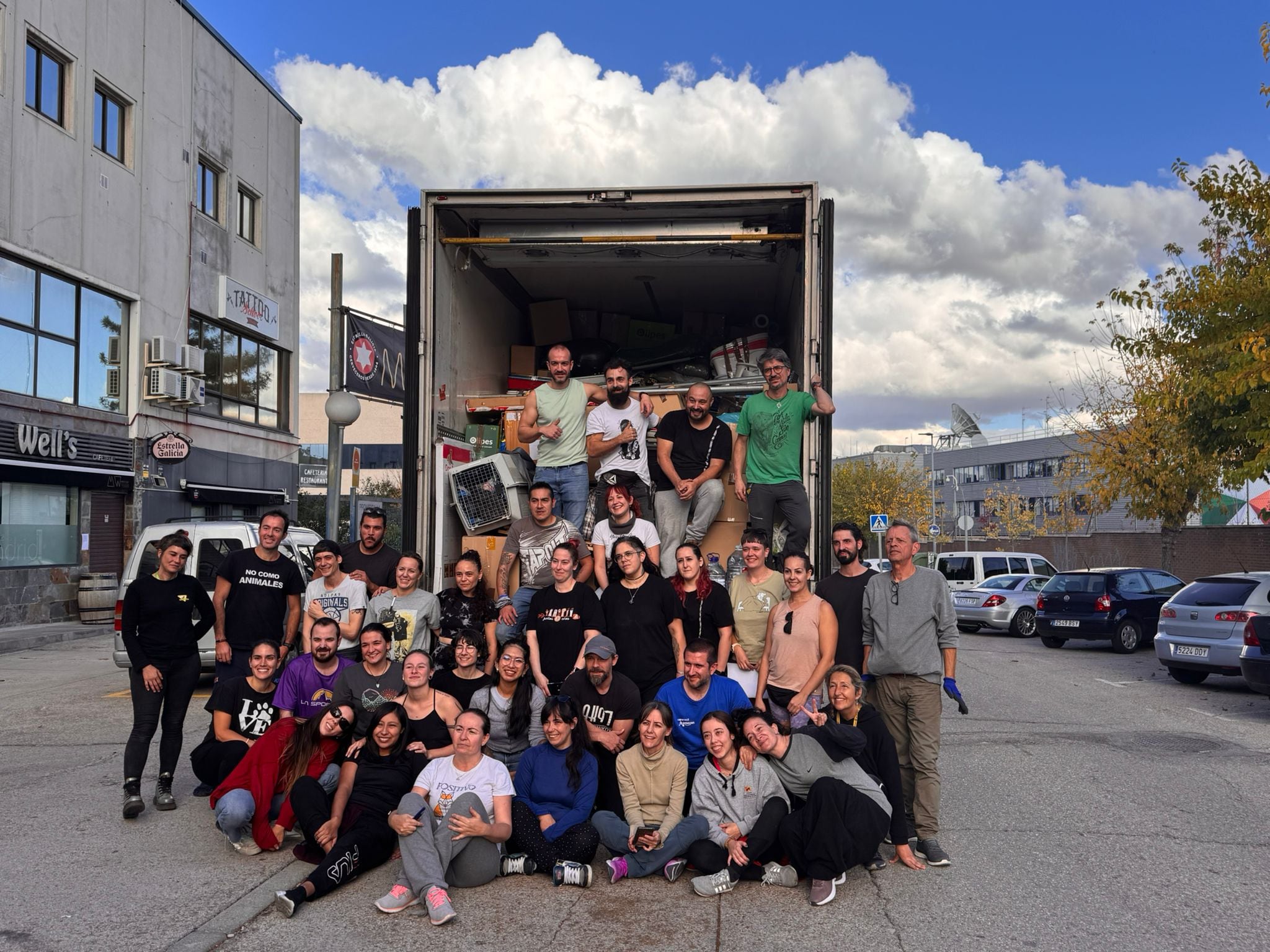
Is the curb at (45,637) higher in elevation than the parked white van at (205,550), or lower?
lower

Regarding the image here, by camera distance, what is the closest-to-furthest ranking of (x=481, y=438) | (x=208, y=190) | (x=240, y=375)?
(x=481, y=438), (x=208, y=190), (x=240, y=375)

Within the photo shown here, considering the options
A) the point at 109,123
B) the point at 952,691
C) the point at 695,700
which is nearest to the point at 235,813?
the point at 695,700

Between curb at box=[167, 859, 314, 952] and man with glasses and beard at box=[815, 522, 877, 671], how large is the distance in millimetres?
3298

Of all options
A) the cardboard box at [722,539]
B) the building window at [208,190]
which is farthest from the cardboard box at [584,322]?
the building window at [208,190]

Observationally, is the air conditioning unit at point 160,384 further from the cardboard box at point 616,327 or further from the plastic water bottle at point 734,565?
the plastic water bottle at point 734,565

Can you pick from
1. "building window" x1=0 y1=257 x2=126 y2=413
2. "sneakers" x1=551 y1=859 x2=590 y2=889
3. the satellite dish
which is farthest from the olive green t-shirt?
the satellite dish

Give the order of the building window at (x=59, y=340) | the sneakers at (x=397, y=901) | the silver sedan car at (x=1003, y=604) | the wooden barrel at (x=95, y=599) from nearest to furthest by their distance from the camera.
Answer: the sneakers at (x=397, y=901) < the building window at (x=59, y=340) < the wooden barrel at (x=95, y=599) < the silver sedan car at (x=1003, y=604)

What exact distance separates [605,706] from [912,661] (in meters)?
1.75

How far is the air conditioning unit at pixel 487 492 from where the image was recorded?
733cm

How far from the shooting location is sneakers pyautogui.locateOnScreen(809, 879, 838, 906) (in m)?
5.07

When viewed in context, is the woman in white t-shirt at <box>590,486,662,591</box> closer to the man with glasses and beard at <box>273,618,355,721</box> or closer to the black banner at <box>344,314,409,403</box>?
the man with glasses and beard at <box>273,618,355,721</box>

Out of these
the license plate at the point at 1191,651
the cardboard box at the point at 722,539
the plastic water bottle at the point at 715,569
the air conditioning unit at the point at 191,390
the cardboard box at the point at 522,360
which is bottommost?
the license plate at the point at 1191,651

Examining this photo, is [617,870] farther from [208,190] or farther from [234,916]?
[208,190]

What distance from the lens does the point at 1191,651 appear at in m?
12.6
